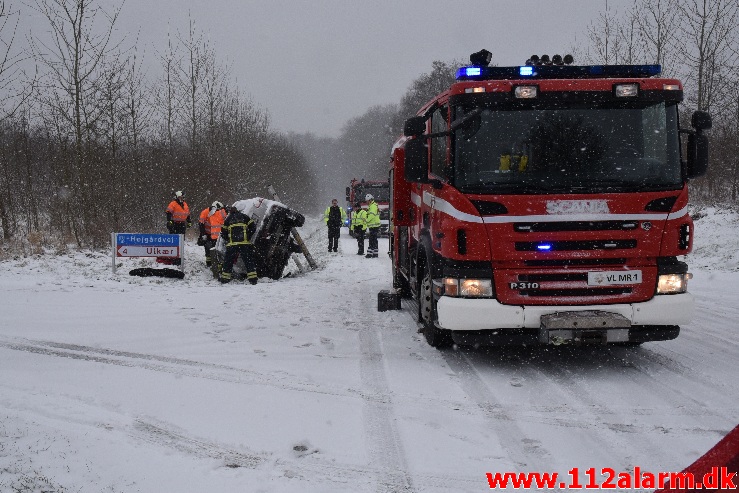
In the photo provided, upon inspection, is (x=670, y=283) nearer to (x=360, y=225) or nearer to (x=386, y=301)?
(x=386, y=301)

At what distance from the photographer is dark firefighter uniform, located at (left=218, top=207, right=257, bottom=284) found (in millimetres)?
11258

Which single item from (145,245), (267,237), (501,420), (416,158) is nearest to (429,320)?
(416,158)

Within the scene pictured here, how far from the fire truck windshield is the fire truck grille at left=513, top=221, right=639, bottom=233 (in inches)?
12.4

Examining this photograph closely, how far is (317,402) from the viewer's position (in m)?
4.65

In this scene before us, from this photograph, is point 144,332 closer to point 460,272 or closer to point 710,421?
point 460,272

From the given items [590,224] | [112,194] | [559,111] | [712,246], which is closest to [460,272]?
[590,224]

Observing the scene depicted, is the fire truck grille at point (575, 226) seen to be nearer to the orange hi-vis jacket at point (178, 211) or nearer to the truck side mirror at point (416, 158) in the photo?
the truck side mirror at point (416, 158)

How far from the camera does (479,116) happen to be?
18.1ft

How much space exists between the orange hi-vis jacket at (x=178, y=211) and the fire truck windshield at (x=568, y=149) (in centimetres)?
979

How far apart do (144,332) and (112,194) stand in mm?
12871

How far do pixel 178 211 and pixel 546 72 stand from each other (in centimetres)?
1025

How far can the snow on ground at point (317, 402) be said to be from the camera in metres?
3.46

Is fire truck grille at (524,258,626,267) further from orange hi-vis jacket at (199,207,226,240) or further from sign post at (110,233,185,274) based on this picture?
orange hi-vis jacket at (199,207,226,240)

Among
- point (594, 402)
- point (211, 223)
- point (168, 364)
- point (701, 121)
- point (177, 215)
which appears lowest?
point (594, 402)
